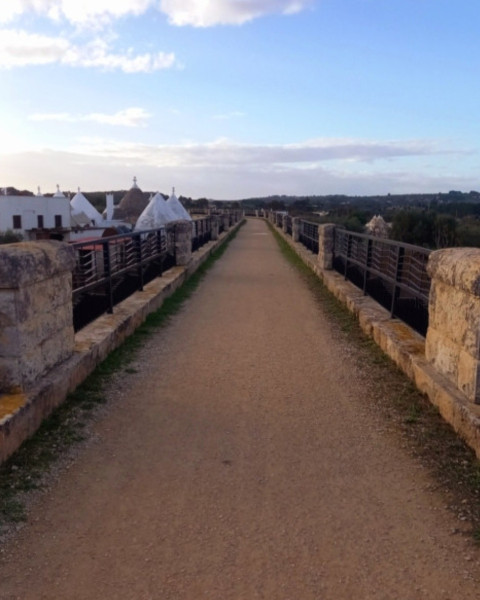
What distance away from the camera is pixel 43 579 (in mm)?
2439

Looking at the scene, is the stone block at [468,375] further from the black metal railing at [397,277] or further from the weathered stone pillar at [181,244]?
the weathered stone pillar at [181,244]

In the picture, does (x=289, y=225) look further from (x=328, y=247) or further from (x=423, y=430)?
(x=423, y=430)

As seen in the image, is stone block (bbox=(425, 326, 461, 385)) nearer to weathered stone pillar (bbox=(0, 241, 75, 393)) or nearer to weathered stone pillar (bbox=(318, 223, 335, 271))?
weathered stone pillar (bbox=(0, 241, 75, 393))

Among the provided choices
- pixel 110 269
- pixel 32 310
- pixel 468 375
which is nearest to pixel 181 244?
pixel 110 269

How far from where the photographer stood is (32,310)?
12.9 feet

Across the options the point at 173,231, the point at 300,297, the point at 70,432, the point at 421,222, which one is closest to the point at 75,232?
the point at 421,222

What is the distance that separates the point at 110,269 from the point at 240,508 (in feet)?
14.5

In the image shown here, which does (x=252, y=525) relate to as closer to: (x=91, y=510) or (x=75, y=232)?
(x=91, y=510)

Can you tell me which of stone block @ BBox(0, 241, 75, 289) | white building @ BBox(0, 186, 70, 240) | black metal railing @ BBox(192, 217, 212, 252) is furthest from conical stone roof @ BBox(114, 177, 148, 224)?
stone block @ BBox(0, 241, 75, 289)

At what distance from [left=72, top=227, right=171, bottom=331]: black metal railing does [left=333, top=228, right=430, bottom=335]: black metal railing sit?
11.4 ft

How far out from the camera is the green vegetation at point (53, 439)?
3.03 meters

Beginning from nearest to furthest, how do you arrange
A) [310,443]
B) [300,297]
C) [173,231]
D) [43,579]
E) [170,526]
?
[43,579] < [170,526] < [310,443] < [300,297] < [173,231]

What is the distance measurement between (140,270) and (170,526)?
6259 mm

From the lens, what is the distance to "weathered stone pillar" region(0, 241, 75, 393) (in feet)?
12.1
